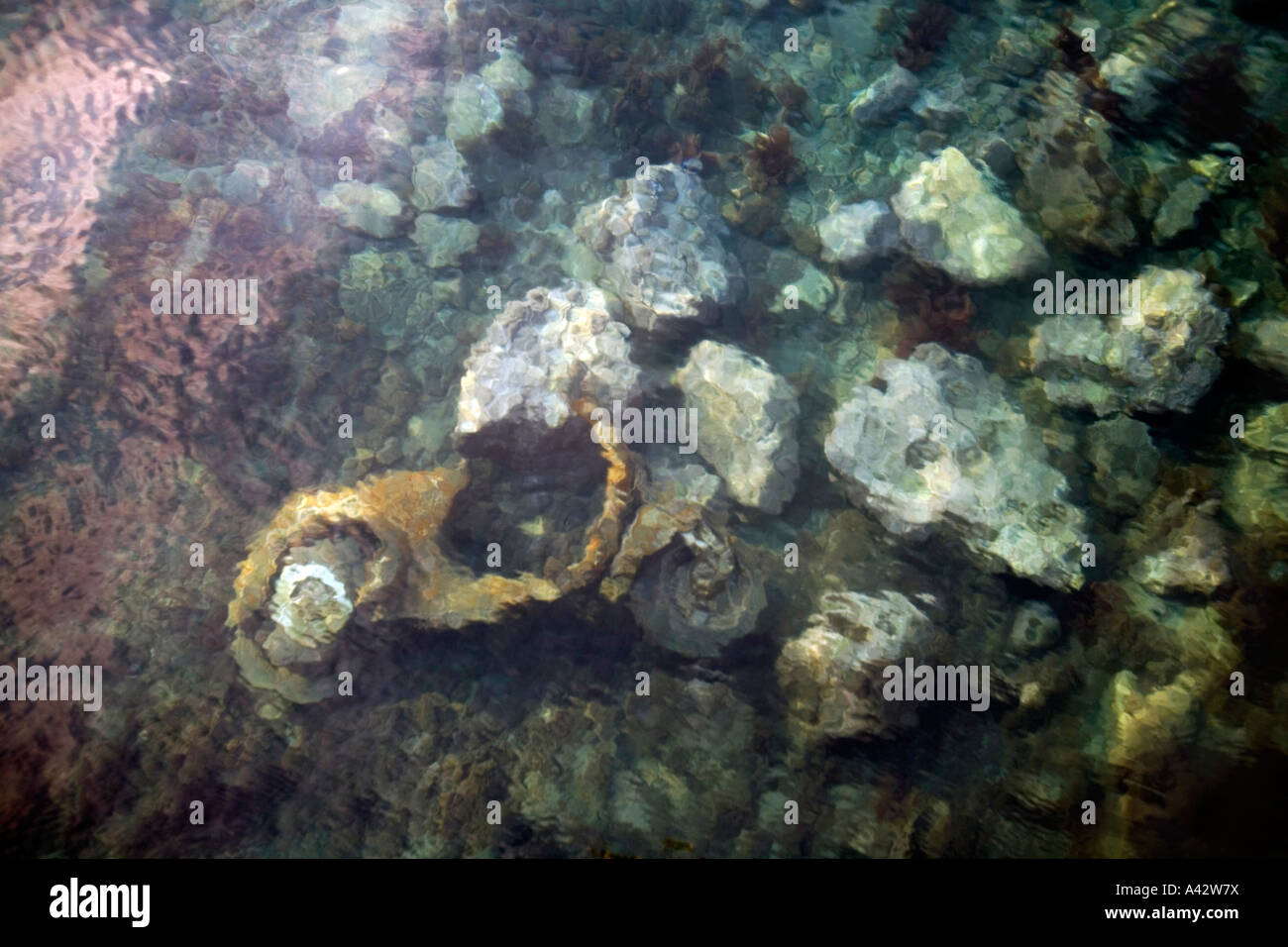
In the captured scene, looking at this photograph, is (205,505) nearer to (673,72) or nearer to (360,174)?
(360,174)

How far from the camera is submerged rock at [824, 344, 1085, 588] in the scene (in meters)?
5.60

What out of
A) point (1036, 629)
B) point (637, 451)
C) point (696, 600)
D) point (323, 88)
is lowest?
point (1036, 629)

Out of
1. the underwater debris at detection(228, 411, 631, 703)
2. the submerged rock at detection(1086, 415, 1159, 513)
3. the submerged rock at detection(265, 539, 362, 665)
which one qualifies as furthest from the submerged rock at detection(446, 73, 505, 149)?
the submerged rock at detection(1086, 415, 1159, 513)

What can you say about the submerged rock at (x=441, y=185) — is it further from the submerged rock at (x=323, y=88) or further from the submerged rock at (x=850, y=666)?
the submerged rock at (x=850, y=666)

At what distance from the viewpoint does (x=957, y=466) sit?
5.80 m

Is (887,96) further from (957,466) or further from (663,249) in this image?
(957,466)

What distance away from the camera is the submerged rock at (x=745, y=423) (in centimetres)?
612

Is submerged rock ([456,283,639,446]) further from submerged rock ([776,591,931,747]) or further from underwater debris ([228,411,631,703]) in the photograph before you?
submerged rock ([776,591,931,747])

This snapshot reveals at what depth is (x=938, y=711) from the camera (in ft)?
17.9

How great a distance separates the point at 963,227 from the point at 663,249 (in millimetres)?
3122

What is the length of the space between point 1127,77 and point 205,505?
33.4 ft

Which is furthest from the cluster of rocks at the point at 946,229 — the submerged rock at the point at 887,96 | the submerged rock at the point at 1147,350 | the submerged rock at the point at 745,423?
the submerged rock at the point at 745,423

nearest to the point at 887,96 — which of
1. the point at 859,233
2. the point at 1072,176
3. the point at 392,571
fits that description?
the point at 859,233
